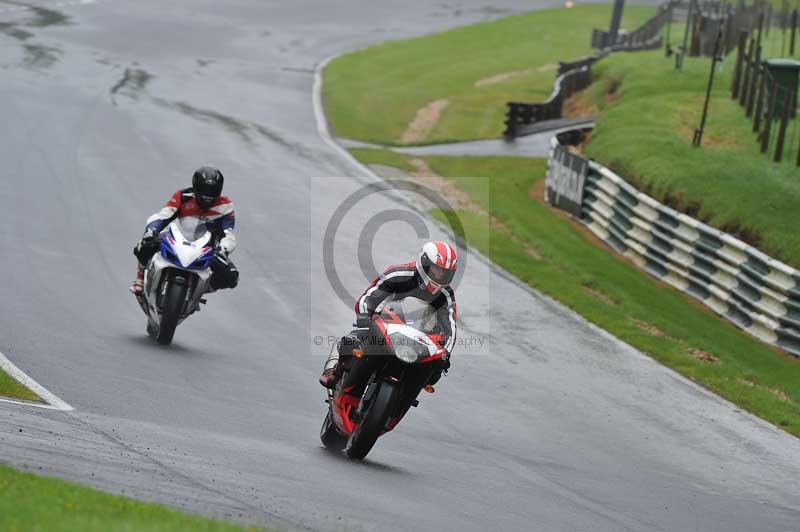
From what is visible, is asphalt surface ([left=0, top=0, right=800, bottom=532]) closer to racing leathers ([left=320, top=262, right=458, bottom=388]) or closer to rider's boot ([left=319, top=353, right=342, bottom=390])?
rider's boot ([left=319, top=353, right=342, bottom=390])

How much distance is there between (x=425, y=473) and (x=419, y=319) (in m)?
1.41

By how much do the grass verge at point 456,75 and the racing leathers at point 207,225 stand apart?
22.4 metres

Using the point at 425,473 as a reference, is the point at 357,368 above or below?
above

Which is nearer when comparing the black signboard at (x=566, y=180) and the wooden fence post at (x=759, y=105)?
the black signboard at (x=566, y=180)

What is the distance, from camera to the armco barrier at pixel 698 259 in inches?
812

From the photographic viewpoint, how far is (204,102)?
38.2m

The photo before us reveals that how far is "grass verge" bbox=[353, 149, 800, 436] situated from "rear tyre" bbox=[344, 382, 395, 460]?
288 inches

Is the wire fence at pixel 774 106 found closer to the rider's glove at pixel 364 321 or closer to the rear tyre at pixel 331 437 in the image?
the rear tyre at pixel 331 437

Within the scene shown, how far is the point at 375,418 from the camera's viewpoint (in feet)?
34.5

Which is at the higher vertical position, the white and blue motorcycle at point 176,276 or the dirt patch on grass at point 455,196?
the white and blue motorcycle at point 176,276

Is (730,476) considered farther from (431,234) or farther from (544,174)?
(544,174)

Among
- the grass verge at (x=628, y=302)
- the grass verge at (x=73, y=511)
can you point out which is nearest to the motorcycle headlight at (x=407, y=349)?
the grass verge at (x=73, y=511)

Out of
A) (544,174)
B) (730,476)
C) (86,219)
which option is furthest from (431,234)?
(730,476)

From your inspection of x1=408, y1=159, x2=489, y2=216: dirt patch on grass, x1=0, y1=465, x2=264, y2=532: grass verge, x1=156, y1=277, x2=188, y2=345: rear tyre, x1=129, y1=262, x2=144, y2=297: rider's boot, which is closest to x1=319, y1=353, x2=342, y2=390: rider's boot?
x1=0, y1=465, x2=264, y2=532: grass verge
